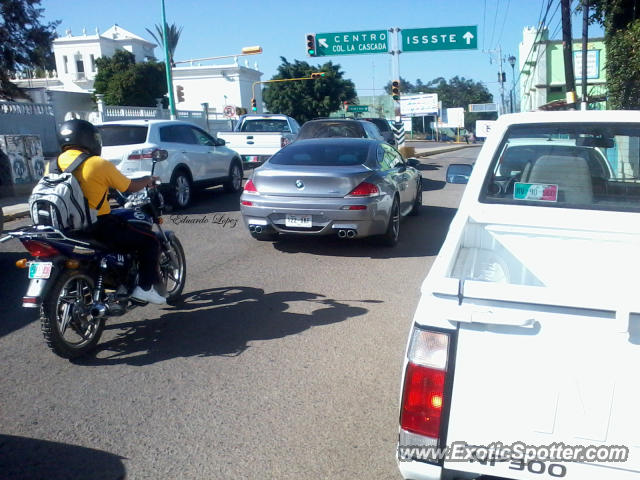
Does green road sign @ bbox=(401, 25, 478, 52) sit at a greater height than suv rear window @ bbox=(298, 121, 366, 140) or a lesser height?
greater

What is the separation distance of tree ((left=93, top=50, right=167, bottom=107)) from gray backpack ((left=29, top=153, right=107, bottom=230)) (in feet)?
162

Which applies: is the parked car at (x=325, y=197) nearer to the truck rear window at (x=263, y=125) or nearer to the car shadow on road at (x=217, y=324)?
the car shadow on road at (x=217, y=324)

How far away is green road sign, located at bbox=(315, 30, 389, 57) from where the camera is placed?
28.4 m

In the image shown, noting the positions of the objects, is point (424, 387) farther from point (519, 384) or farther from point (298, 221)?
point (298, 221)

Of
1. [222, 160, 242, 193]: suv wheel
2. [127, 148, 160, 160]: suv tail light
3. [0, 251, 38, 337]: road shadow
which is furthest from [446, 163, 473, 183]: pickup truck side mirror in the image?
[222, 160, 242, 193]: suv wheel

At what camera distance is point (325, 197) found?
755 centimetres

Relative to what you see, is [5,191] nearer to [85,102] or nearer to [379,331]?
[379,331]

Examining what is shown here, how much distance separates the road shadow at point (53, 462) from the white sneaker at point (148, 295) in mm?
1648

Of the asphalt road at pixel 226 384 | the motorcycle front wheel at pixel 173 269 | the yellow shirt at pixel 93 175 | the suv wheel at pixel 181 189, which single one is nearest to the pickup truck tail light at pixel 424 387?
the asphalt road at pixel 226 384

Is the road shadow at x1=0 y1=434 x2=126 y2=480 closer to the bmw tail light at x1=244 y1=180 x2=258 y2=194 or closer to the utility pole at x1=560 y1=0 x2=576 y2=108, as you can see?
the bmw tail light at x1=244 y1=180 x2=258 y2=194

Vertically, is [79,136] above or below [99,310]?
above

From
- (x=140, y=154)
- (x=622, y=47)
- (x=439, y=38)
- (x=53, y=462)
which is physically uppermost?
(x=439, y=38)

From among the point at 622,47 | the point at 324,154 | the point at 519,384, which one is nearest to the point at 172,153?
the point at 324,154

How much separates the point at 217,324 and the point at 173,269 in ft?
2.83
